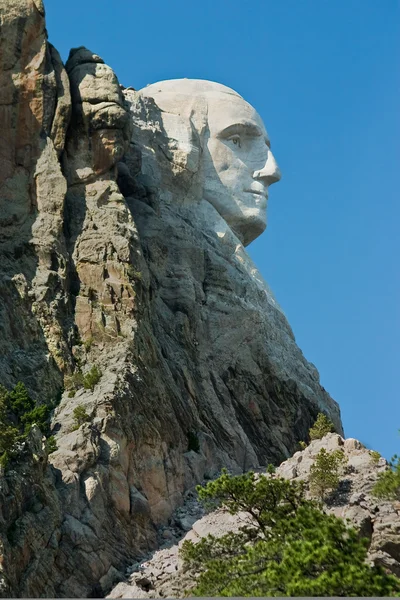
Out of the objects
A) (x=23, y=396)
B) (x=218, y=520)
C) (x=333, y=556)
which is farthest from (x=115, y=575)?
(x=333, y=556)

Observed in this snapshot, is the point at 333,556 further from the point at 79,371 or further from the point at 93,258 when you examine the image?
the point at 93,258

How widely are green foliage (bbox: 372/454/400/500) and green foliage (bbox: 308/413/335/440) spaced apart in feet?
51.6

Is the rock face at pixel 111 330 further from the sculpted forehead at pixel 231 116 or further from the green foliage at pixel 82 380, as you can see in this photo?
the sculpted forehead at pixel 231 116

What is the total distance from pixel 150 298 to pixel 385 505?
21299 mm

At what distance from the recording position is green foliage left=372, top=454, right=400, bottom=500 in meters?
58.1

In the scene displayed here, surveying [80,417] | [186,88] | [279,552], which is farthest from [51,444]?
[186,88]

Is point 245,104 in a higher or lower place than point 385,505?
higher

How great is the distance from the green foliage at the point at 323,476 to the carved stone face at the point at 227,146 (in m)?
31.2

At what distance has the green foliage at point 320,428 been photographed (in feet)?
251

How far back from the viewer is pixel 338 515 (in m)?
61.3

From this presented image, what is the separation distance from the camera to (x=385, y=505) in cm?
6012

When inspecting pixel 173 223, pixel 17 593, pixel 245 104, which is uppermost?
pixel 245 104

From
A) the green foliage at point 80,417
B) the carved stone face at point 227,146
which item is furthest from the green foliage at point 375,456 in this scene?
the carved stone face at point 227,146

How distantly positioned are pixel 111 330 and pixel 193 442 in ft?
21.2
